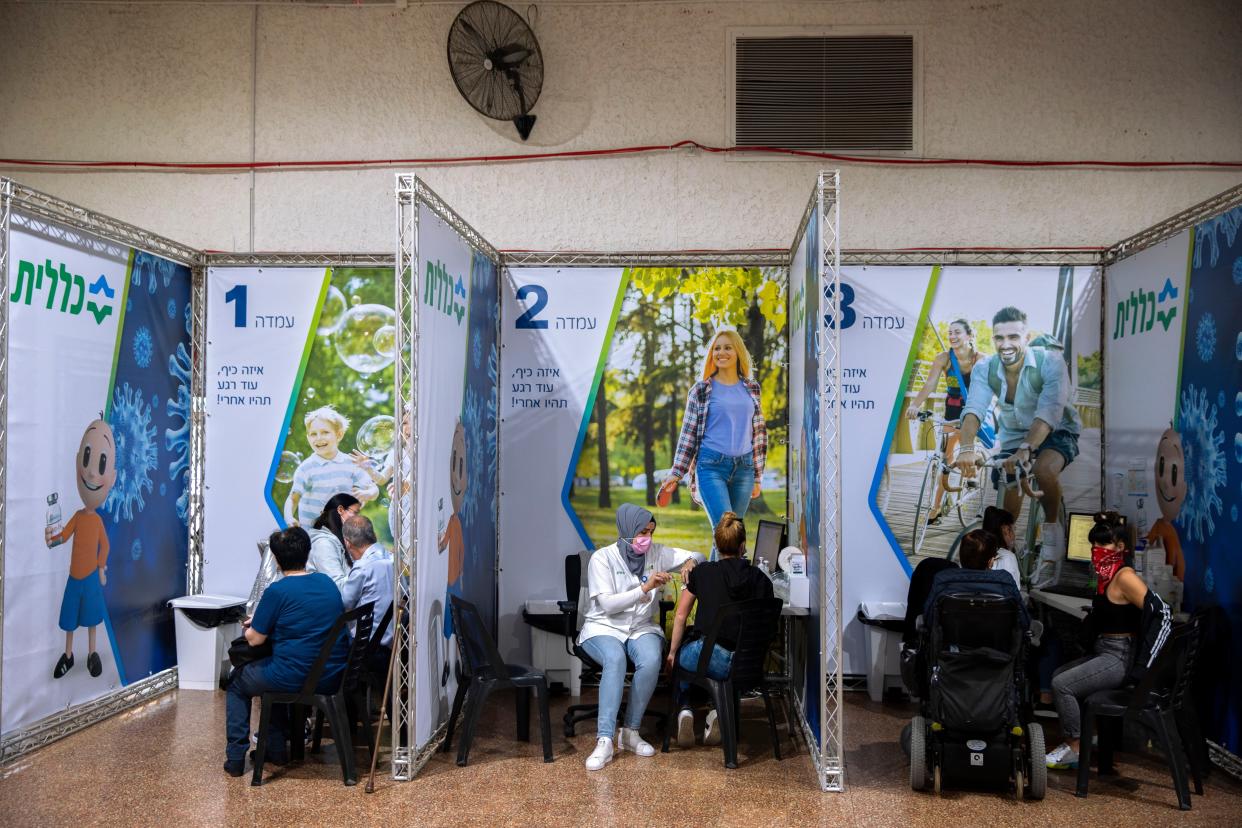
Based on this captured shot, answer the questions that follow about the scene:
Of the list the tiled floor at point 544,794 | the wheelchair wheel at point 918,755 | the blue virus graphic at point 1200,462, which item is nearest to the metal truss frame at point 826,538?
the tiled floor at point 544,794

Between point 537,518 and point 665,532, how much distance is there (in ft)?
2.90

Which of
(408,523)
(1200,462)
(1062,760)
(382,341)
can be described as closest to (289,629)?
(408,523)

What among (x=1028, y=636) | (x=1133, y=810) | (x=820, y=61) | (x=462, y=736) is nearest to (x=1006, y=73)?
(x=820, y=61)

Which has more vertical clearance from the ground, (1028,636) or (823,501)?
(823,501)

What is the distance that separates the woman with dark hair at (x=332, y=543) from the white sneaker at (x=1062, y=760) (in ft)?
12.2

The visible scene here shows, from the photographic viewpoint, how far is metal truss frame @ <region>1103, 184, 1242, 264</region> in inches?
207

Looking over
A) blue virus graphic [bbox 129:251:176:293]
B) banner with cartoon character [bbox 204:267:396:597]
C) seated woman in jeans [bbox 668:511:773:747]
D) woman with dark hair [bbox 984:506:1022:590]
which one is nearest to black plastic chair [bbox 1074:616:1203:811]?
woman with dark hair [bbox 984:506:1022:590]

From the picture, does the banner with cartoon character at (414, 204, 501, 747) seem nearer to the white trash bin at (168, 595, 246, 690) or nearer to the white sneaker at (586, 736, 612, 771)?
the white sneaker at (586, 736, 612, 771)

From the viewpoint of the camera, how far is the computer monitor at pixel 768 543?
6.54 m

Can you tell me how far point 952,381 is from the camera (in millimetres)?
7023

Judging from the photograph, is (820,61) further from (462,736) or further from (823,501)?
(462,736)

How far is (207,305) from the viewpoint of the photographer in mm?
7250

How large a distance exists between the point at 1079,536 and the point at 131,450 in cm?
587

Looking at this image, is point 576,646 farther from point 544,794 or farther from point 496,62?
point 496,62
